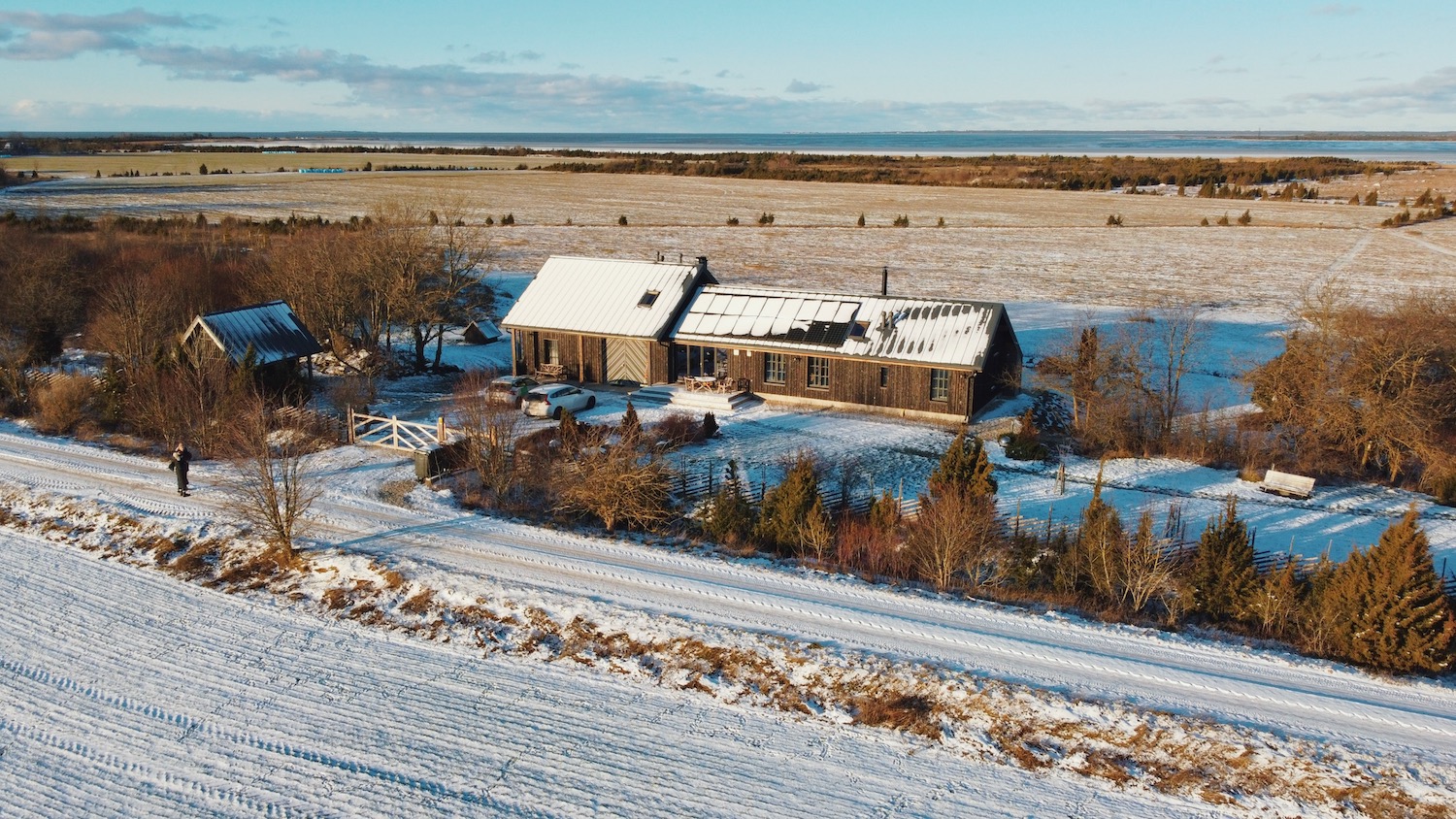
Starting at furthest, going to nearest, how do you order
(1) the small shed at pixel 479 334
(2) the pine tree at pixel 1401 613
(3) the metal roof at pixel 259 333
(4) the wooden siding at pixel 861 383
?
(1) the small shed at pixel 479 334
(4) the wooden siding at pixel 861 383
(3) the metal roof at pixel 259 333
(2) the pine tree at pixel 1401 613

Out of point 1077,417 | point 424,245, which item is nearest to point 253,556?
point 424,245

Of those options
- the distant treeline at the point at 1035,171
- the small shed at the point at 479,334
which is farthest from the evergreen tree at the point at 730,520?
the distant treeline at the point at 1035,171

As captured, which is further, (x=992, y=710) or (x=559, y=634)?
(x=559, y=634)

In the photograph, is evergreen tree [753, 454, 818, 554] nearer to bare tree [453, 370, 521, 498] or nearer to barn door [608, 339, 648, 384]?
bare tree [453, 370, 521, 498]

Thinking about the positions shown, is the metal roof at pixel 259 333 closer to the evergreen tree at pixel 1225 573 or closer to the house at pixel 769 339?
the house at pixel 769 339

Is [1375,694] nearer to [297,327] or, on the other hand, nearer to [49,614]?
[49,614]

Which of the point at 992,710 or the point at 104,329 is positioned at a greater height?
the point at 104,329

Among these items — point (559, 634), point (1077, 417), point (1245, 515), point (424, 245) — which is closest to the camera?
point (559, 634)

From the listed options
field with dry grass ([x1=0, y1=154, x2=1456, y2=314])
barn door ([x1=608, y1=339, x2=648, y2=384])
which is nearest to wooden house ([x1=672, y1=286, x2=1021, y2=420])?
barn door ([x1=608, y1=339, x2=648, y2=384])
